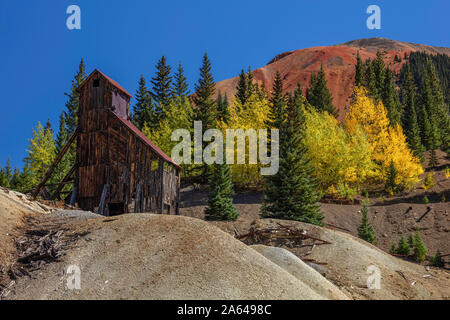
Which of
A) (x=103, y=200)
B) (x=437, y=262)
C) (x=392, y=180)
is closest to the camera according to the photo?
(x=103, y=200)

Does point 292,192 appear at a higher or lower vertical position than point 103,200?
higher

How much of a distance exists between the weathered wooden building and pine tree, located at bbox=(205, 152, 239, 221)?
15.1 feet

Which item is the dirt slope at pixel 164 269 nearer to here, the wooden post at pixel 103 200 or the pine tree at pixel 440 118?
the wooden post at pixel 103 200

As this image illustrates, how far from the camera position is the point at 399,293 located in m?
15.2

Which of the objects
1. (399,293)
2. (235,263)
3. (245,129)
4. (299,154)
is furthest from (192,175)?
(235,263)

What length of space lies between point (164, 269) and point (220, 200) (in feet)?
62.9

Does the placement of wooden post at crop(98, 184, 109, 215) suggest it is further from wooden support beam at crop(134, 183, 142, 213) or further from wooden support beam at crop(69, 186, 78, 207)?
wooden support beam at crop(69, 186, 78, 207)

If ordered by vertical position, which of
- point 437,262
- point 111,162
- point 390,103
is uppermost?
point 390,103

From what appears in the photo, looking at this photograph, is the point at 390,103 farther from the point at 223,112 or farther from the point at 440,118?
the point at 223,112

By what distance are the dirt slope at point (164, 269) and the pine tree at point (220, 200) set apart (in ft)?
53.0

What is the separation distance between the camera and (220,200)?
29297 mm

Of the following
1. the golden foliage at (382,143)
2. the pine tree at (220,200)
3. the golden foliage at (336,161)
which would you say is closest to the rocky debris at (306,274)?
the pine tree at (220,200)

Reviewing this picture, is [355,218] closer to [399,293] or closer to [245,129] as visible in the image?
[245,129]

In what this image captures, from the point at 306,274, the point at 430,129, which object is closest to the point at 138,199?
the point at 306,274
